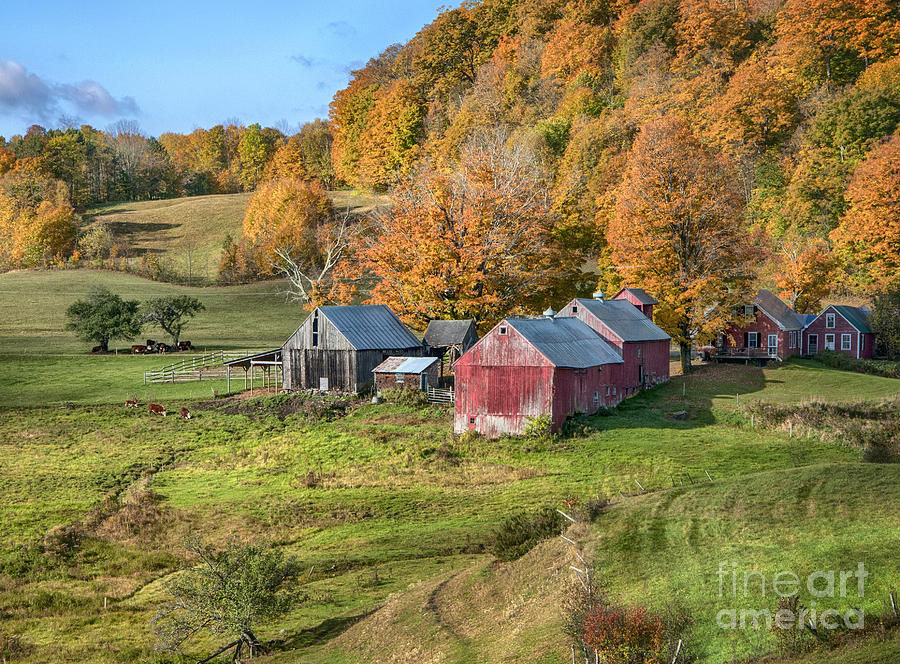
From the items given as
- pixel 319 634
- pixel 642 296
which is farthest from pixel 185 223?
pixel 319 634

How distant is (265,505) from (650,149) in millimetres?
38004

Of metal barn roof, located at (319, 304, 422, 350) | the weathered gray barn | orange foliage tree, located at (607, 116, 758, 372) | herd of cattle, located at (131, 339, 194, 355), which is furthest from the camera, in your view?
herd of cattle, located at (131, 339, 194, 355)

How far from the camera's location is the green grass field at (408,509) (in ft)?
60.9

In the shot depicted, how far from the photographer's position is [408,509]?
102 ft

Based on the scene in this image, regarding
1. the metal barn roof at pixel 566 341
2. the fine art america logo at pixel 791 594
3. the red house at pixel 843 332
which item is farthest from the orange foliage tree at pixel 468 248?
the fine art america logo at pixel 791 594

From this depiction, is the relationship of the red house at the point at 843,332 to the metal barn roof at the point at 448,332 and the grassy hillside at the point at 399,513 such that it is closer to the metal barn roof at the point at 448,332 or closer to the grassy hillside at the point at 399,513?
the grassy hillside at the point at 399,513

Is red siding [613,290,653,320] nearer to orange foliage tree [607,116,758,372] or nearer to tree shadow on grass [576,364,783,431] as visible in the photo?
orange foliage tree [607,116,758,372]

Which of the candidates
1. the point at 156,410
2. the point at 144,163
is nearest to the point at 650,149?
the point at 156,410

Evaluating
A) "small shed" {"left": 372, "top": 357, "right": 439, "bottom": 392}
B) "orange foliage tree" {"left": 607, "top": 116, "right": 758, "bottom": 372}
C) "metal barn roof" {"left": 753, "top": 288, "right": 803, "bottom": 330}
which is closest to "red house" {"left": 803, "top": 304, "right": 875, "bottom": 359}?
"metal barn roof" {"left": 753, "top": 288, "right": 803, "bottom": 330}

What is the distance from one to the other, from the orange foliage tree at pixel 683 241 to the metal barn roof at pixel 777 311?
4.62m

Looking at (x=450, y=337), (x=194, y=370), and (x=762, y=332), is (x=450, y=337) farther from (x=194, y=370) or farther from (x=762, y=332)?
(x=762, y=332)

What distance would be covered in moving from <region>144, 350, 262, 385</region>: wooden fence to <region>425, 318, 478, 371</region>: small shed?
15086mm

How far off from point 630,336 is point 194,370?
1235 inches

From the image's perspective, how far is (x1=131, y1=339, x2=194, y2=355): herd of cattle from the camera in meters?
66.8
